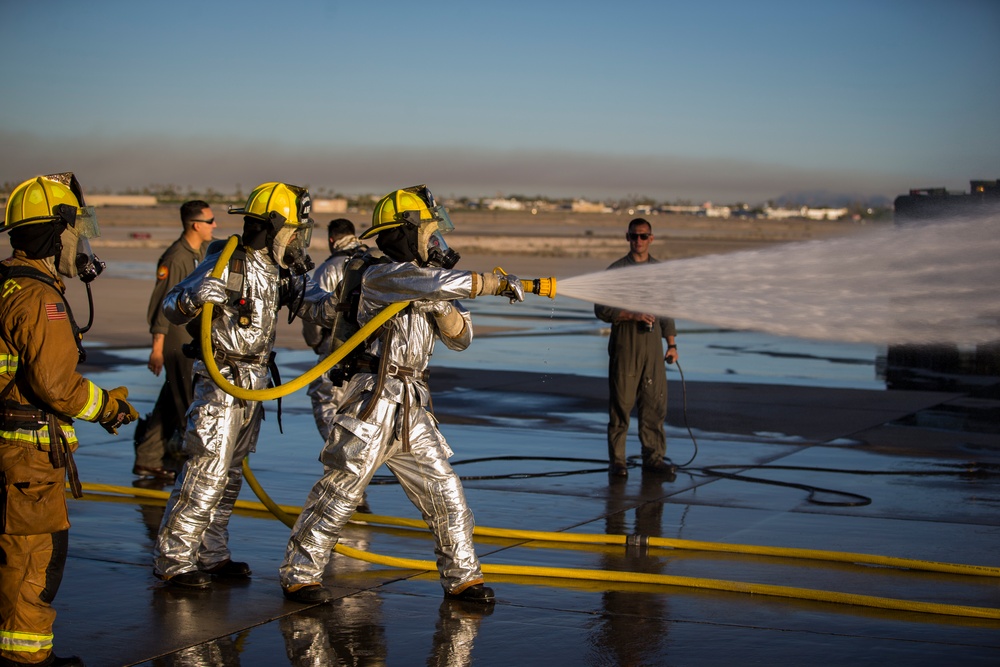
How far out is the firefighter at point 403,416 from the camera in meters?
5.50

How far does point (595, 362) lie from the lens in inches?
632

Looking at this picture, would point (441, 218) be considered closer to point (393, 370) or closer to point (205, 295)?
point (393, 370)

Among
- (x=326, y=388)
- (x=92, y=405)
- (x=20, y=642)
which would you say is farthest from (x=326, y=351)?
(x=20, y=642)

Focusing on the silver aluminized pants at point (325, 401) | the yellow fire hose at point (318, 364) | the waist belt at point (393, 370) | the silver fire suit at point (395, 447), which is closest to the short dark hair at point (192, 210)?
the silver aluminized pants at point (325, 401)

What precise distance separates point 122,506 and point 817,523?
14.7 feet

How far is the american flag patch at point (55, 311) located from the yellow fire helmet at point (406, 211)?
158 centimetres

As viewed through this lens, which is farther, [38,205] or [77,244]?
[77,244]

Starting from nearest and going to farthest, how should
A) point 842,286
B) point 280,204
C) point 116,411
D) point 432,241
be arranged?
1. point 116,411
2. point 432,241
3. point 280,204
4. point 842,286

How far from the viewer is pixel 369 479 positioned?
18.3ft

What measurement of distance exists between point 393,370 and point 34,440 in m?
1.67

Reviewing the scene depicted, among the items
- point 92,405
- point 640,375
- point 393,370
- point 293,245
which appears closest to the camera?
point 92,405

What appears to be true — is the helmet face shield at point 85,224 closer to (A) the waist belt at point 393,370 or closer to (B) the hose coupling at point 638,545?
(A) the waist belt at point 393,370

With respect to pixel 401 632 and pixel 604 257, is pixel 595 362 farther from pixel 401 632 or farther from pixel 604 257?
pixel 604 257

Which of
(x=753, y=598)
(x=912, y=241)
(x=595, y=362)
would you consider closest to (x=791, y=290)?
(x=912, y=241)
